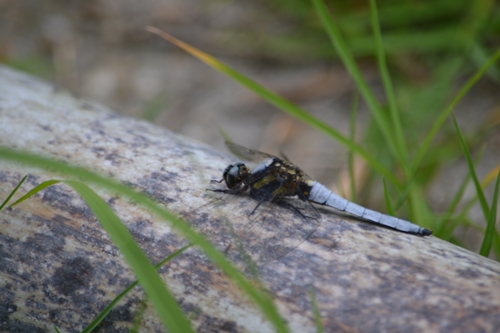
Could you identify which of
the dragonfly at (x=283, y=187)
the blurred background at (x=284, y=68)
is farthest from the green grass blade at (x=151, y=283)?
the blurred background at (x=284, y=68)

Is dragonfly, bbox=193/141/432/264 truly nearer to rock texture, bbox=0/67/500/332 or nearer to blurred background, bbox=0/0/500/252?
rock texture, bbox=0/67/500/332

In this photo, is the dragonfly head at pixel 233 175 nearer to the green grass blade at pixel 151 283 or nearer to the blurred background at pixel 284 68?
the green grass blade at pixel 151 283

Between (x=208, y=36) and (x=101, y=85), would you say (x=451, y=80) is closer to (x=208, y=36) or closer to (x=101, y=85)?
(x=208, y=36)

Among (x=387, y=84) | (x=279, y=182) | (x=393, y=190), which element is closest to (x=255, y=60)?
(x=393, y=190)

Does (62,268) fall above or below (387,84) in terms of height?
below

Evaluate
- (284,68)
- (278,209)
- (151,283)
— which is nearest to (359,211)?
(278,209)

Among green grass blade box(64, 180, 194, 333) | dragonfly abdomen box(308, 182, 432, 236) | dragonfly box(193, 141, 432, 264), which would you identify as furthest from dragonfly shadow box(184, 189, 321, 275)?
green grass blade box(64, 180, 194, 333)

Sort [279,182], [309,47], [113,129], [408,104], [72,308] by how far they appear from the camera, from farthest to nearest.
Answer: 1. [309,47]
2. [408,104]
3. [113,129]
4. [279,182]
5. [72,308]

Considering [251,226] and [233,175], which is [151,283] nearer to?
[251,226]
